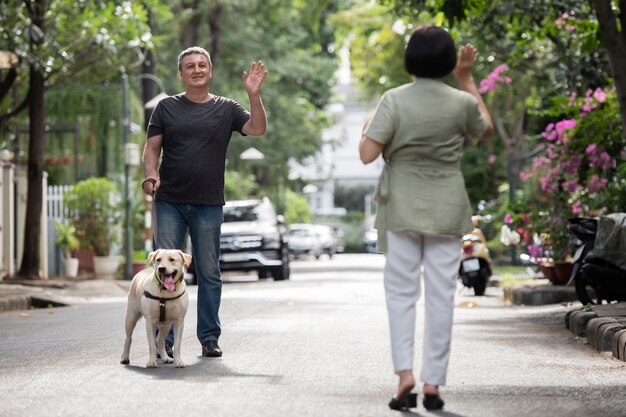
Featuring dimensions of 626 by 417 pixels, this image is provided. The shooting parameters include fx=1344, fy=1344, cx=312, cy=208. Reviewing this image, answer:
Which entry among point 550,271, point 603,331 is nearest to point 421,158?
point 603,331

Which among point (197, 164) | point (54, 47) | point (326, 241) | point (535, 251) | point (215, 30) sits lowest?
point (535, 251)

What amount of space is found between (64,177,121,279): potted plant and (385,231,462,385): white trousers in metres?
22.2

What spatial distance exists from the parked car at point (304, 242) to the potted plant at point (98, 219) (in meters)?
28.1

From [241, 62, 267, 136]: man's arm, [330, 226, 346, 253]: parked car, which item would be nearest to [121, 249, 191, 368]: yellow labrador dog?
[241, 62, 267, 136]: man's arm

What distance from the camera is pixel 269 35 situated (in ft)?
147

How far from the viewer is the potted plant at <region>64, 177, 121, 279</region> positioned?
28531 mm

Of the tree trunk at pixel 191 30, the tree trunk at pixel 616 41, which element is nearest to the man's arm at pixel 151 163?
the tree trunk at pixel 616 41

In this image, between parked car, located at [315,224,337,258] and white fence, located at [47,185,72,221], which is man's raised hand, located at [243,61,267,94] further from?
parked car, located at [315,224,337,258]

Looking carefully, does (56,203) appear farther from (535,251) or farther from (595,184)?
(595,184)

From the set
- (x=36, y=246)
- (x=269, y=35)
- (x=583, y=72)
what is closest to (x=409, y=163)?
(x=583, y=72)

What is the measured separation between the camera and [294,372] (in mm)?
8156

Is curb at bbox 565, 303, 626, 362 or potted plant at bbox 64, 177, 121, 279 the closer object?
curb at bbox 565, 303, 626, 362

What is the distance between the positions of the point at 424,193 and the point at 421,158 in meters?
0.19

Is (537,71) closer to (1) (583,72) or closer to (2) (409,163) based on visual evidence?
(1) (583,72)
